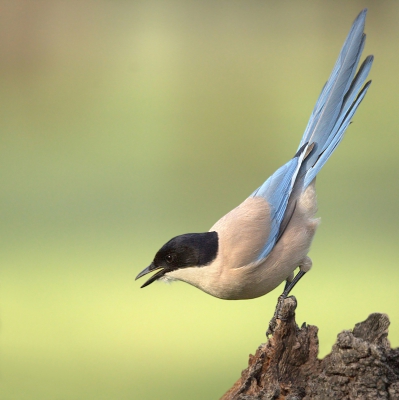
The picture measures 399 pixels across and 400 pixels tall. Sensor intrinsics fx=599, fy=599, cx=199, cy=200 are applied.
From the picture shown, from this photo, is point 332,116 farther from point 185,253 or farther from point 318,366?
point 318,366

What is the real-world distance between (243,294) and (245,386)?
0.23m

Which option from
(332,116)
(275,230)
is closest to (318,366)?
(275,230)

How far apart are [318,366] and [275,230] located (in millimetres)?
364

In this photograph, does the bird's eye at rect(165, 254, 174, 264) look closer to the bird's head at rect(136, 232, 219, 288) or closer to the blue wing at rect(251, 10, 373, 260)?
the bird's head at rect(136, 232, 219, 288)

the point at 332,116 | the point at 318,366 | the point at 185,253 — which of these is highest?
the point at 332,116

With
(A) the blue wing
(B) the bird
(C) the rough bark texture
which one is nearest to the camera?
(C) the rough bark texture

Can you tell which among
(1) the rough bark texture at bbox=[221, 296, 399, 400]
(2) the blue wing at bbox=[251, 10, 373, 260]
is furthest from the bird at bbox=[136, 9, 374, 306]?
(1) the rough bark texture at bbox=[221, 296, 399, 400]

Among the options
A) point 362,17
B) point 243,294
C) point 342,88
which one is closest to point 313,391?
point 243,294

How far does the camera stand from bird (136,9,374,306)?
1364mm

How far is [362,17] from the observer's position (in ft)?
5.11

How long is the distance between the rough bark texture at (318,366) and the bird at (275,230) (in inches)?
6.5

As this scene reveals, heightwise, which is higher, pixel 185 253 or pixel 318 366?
pixel 185 253

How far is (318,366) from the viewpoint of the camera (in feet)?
3.97

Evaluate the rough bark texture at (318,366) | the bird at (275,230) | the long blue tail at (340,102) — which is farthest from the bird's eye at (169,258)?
the long blue tail at (340,102)
